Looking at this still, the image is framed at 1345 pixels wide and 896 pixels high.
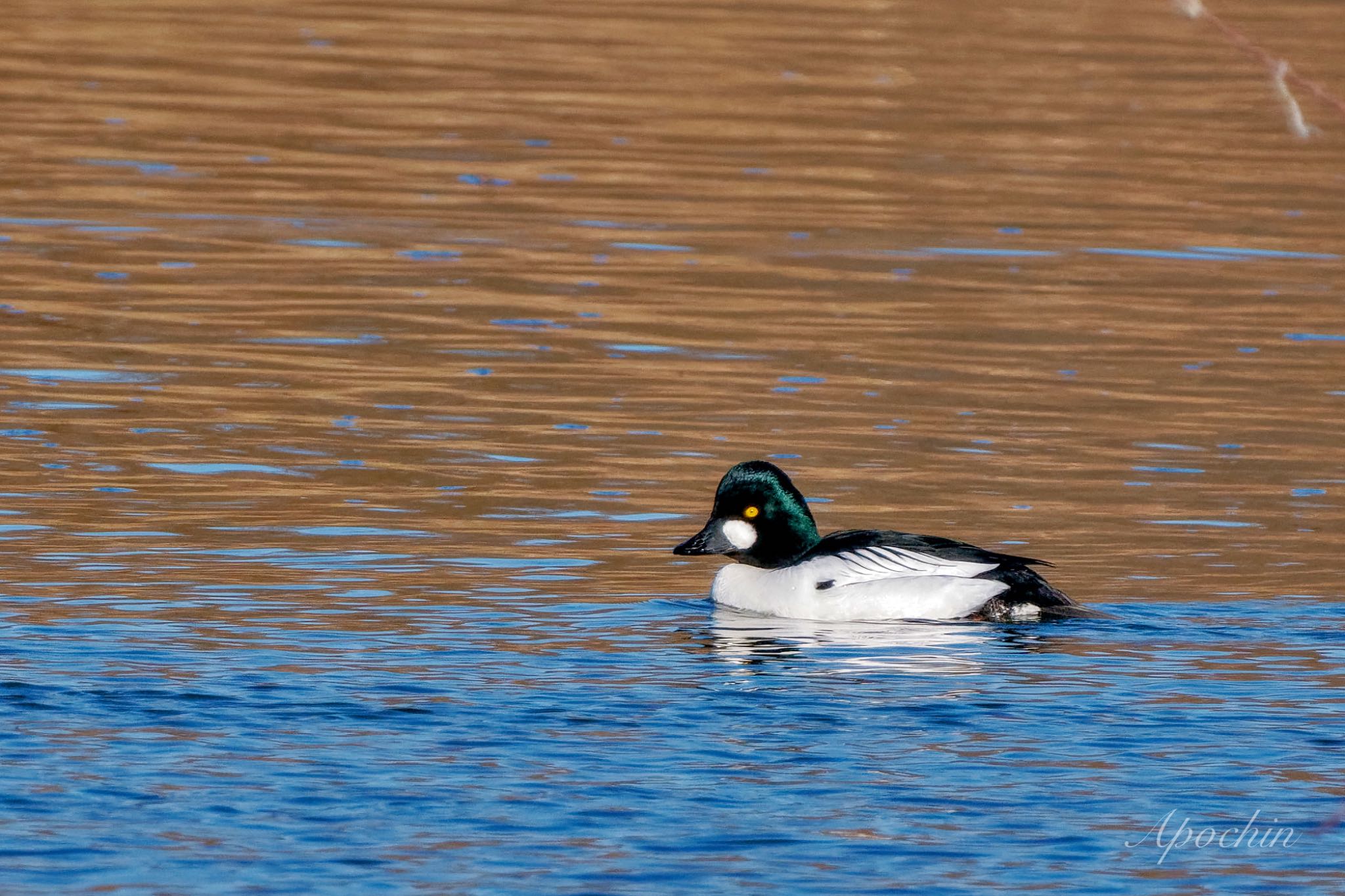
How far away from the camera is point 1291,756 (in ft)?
28.2

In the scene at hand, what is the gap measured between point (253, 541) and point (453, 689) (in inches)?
127

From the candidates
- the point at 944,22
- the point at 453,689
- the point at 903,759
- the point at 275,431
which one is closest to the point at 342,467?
the point at 275,431

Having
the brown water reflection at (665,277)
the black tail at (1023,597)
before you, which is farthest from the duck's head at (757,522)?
the black tail at (1023,597)

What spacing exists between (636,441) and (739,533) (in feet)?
9.37

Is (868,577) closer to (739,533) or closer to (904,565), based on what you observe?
(904,565)

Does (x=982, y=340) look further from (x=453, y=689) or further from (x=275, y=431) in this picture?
(x=453, y=689)

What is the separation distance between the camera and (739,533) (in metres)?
12.0
